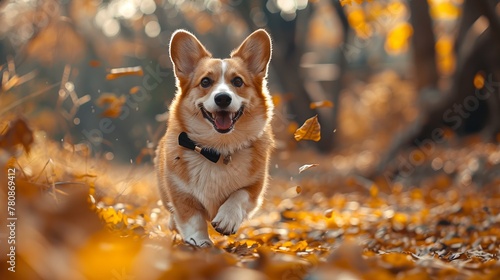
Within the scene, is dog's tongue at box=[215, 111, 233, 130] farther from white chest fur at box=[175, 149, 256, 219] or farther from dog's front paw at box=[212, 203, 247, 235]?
dog's front paw at box=[212, 203, 247, 235]

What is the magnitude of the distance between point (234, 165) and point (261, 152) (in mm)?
237

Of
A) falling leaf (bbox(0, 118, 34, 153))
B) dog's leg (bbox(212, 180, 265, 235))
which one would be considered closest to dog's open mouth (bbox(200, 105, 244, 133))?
dog's leg (bbox(212, 180, 265, 235))

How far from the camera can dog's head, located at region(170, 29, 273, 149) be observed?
12.0 feet

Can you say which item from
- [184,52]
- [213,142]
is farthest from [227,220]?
[184,52]

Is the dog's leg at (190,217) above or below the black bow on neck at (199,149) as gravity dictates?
below

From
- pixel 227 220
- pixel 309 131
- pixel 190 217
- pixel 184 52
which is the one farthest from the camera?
pixel 184 52

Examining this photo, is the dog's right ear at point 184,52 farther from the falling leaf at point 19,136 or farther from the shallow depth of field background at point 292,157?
the falling leaf at point 19,136

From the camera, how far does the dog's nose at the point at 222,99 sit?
11.7 ft

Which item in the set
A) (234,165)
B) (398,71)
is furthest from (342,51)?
(234,165)

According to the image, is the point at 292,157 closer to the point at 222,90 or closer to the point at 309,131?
the point at 309,131

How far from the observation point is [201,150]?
362 centimetres

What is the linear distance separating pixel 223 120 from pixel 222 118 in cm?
2

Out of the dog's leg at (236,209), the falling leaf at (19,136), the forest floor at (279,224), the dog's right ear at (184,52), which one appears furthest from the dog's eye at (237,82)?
the falling leaf at (19,136)

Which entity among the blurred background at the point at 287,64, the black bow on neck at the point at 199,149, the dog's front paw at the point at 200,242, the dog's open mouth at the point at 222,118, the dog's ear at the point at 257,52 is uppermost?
the blurred background at the point at 287,64
